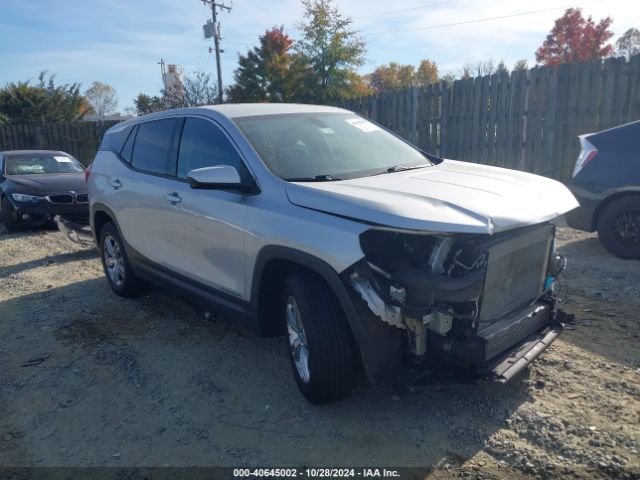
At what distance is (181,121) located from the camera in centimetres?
458

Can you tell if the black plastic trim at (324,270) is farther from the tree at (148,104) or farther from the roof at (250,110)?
the tree at (148,104)

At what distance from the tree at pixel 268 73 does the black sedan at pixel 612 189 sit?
23119 mm

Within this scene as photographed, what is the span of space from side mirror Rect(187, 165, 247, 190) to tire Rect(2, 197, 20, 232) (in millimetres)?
7271

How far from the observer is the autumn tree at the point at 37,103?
101ft

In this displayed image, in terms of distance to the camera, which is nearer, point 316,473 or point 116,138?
point 316,473

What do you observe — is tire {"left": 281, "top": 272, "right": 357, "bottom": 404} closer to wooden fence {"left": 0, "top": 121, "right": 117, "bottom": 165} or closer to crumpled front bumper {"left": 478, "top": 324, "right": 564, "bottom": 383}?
crumpled front bumper {"left": 478, "top": 324, "right": 564, "bottom": 383}

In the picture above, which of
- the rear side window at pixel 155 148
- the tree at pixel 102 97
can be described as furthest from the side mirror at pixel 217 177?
the tree at pixel 102 97

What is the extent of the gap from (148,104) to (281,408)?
102 feet

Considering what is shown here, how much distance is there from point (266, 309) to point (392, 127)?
375 inches

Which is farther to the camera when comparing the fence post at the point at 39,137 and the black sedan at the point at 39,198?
the fence post at the point at 39,137

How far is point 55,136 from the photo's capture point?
20281 mm

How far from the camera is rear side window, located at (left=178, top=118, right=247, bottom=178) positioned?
388 cm

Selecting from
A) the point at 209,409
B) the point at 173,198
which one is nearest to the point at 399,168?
the point at 173,198

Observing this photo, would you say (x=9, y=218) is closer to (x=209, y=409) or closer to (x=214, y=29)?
(x=209, y=409)
